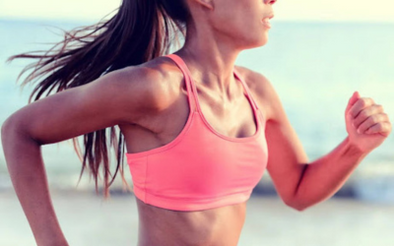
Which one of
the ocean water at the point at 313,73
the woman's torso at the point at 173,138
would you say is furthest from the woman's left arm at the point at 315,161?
the ocean water at the point at 313,73

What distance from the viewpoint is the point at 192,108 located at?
1124 millimetres

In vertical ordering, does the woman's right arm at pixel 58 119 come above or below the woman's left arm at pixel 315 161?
above

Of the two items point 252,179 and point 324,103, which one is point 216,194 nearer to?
point 252,179

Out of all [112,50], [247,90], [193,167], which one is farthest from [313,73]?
[193,167]

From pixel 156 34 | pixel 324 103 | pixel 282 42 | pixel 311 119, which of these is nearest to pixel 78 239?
pixel 156 34

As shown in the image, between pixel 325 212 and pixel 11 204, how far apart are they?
87.0 inches

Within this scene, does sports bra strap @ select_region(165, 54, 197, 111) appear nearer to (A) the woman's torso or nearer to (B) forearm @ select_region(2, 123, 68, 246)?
(A) the woman's torso

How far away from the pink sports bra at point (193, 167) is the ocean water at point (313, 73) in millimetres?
4268

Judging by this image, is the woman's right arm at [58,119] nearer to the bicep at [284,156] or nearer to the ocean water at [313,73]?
the bicep at [284,156]

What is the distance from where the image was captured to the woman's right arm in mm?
1056

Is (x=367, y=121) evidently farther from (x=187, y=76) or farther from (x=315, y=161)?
(x=187, y=76)

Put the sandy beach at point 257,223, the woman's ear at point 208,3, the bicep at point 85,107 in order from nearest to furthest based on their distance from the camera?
the bicep at point 85,107, the woman's ear at point 208,3, the sandy beach at point 257,223

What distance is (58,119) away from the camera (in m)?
1.06

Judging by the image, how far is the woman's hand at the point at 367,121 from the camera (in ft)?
4.05
